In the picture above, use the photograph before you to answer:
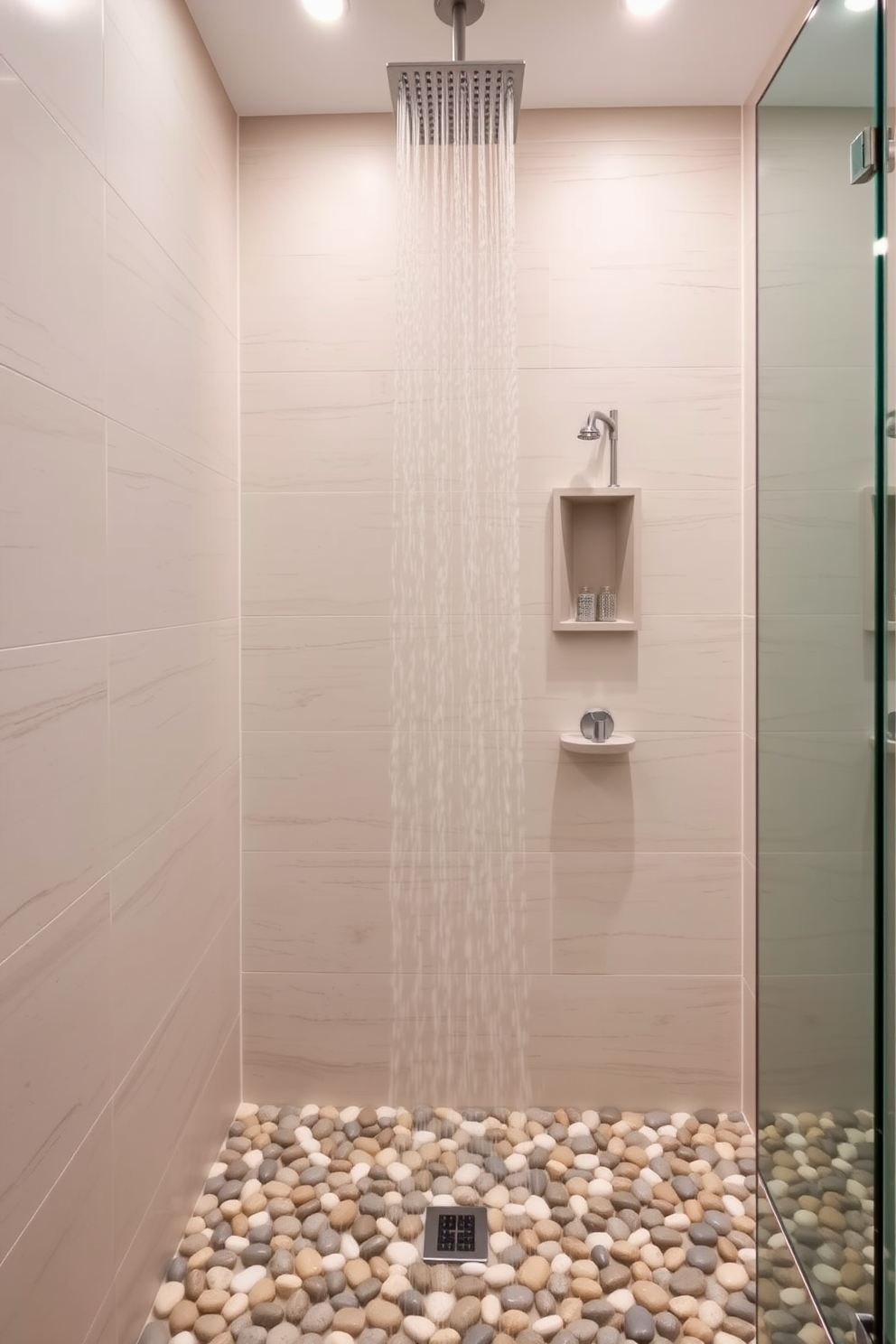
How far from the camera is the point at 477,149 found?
7.16 ft

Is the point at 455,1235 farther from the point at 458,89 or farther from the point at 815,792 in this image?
the point at 458,89

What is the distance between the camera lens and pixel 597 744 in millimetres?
2225

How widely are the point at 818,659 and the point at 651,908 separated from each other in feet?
4.63

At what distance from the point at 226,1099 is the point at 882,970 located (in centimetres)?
182

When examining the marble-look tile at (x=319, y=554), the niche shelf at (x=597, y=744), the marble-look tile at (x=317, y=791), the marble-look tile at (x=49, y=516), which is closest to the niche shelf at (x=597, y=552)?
the niche shelf at (x=597, y=744)

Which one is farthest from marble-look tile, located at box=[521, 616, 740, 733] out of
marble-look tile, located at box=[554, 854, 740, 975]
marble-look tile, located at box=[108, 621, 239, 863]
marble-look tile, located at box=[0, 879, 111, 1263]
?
marble-look tile, located at box=[0, 879, 111, 1263]

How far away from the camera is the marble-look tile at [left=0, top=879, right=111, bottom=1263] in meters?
1.13

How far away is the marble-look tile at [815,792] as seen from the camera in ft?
3.17

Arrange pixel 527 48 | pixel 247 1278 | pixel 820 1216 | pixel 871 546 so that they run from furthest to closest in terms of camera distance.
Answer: pixel 527 48 < pixel 247 1278 < pixel 820 1216 < pixel 871 546

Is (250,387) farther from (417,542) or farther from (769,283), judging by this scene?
(769,283)

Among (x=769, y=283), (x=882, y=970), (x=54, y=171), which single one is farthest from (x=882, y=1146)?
(x=54, y=171)

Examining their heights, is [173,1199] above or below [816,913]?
below

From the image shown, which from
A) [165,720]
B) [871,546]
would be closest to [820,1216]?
[871,546]

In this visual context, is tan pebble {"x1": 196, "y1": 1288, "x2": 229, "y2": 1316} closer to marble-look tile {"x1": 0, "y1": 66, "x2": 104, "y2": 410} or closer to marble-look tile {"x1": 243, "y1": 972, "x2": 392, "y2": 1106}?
marble-look tile {"x1": 243, "y1": 972, "x2": 392, "y2": 1106}
